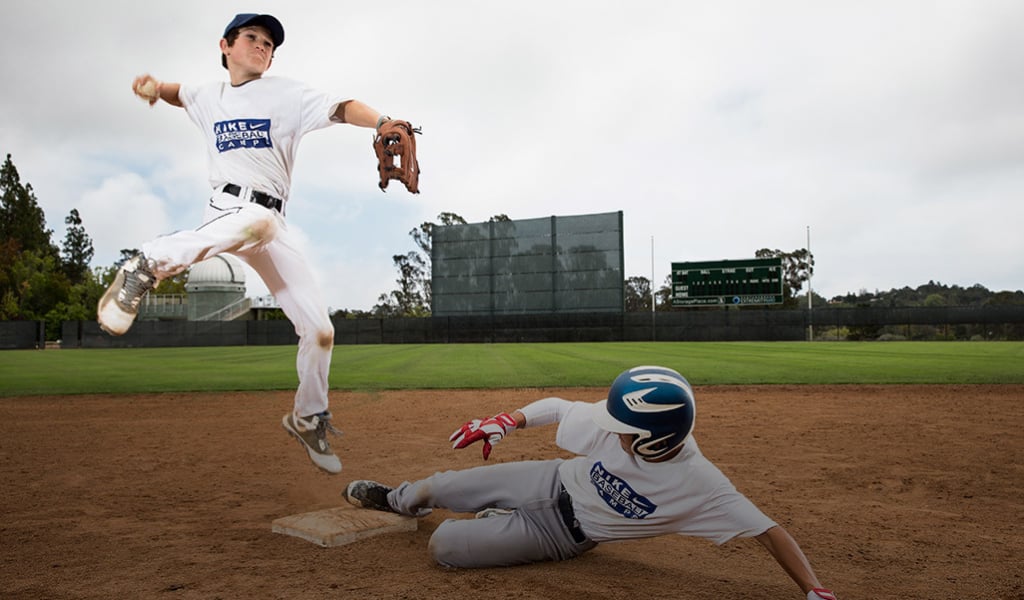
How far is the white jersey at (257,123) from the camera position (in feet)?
13.1

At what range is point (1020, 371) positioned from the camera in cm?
1510

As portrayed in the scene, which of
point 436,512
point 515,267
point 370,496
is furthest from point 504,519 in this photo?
point 515,267

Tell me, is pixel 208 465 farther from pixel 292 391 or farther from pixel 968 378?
pixel 968 378

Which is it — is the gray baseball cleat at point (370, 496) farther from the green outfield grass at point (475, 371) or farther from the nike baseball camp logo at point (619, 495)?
Result: the green outfield grass at point (475, 371)

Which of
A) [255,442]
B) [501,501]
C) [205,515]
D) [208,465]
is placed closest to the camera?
[501,501]

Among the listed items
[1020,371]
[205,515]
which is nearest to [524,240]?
[1020,371]

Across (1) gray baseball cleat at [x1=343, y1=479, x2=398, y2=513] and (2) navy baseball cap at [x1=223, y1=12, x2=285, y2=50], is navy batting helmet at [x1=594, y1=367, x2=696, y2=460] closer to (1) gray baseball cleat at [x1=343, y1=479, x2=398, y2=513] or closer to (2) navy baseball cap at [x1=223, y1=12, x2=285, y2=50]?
(1) gray baseball cleat at [x1=343, y1=479, x2=398, y2=513]

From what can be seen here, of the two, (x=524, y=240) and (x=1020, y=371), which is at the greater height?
(x=524, y=240)

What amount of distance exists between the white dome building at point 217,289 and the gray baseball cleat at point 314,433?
1.27 m

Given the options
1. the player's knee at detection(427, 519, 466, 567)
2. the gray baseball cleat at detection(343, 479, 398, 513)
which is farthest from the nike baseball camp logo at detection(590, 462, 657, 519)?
the gray baseball cleat at detection(343, 479, 398, 513)

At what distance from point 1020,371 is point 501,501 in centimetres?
1573

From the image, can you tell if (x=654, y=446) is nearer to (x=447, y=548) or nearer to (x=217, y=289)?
(x=447, y=548)

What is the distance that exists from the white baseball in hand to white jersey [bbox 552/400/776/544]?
9.93 ft

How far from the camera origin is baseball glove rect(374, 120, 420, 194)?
3914 millimetres
